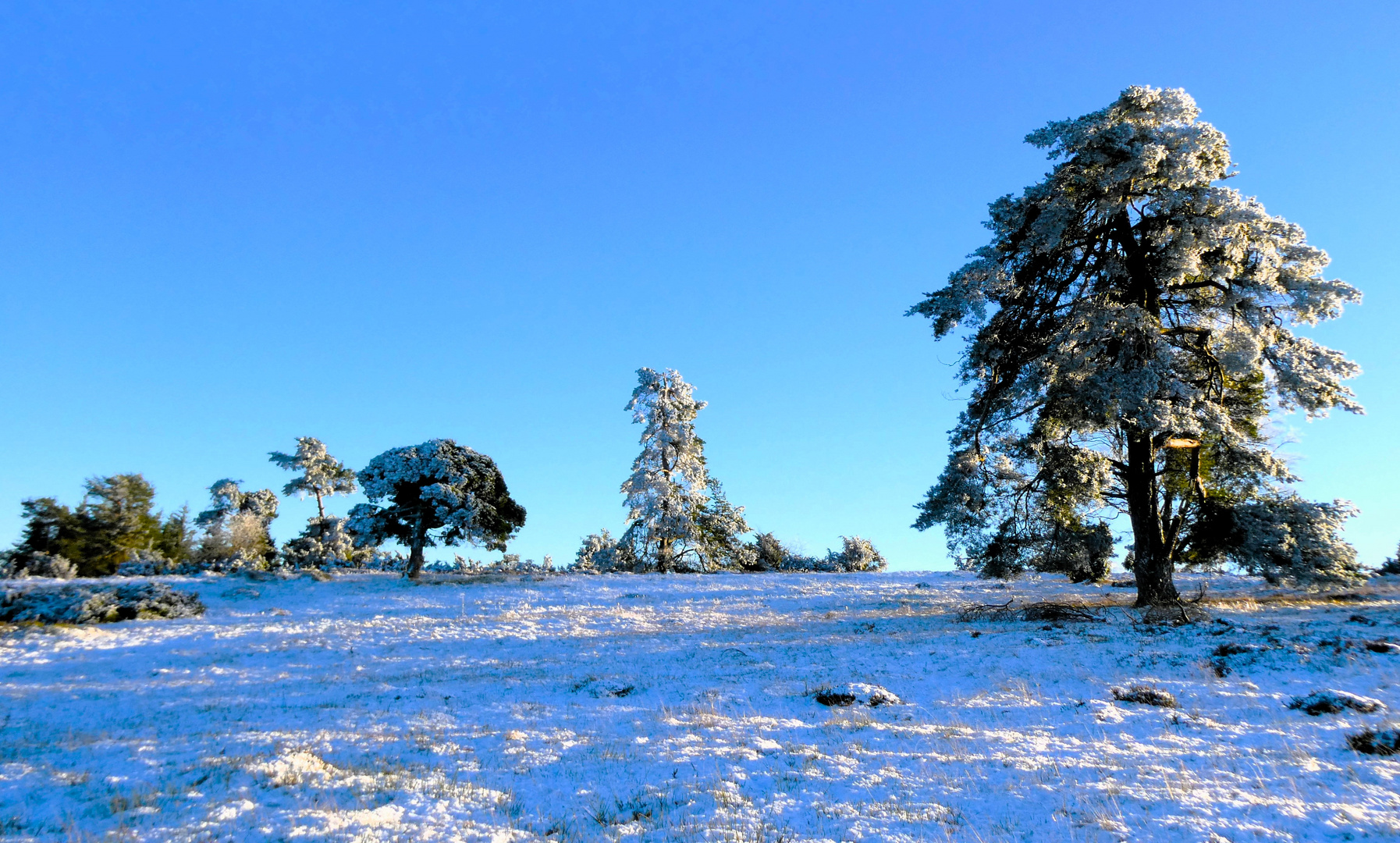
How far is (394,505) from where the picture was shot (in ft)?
116

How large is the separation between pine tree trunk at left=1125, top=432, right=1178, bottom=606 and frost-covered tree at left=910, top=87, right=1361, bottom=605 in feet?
0.16

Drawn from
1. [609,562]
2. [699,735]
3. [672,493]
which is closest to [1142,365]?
[699,735]

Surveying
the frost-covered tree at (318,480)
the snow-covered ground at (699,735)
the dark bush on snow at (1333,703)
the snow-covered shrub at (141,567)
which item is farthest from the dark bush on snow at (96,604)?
the dark bush on snow at (1333,703)

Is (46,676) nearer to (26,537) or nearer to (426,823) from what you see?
(426,823)

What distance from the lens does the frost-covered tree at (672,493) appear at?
1590 inches

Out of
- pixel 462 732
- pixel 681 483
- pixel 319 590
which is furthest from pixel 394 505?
pixel 462 732

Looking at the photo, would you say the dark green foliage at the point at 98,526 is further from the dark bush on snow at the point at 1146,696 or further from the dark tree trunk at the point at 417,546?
the dark bush on snow at the point at 1146,696

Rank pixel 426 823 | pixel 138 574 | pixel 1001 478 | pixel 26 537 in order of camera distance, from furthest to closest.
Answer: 1. pixel 26 537
2. pixel 138 574
3. pixel 1001 478
4. pixel 426 823

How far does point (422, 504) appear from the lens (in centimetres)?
3466

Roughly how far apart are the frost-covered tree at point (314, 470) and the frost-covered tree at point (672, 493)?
24.8 m

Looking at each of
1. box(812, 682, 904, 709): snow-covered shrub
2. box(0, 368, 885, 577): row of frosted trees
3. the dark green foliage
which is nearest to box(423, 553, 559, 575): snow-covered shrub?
box(0, 368, 885, 577): row of frosted trees

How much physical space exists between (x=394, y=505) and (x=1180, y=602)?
108 feet

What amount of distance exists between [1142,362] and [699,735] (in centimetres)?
1531

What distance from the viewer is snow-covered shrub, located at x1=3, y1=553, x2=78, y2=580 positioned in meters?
30.5
